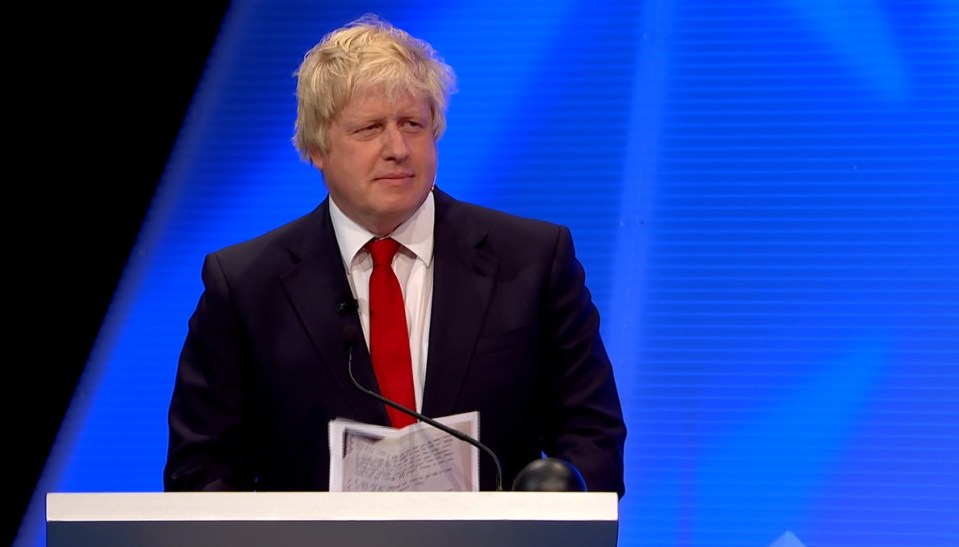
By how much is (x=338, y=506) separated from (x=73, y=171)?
6.58 ft

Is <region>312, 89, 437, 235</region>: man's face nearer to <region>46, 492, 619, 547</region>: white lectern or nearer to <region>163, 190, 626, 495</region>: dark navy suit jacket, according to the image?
<region>163, 190, 626, 495</region>: dark navy suit jacket

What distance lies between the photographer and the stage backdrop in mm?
2842

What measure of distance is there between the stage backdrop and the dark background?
6 centimetres

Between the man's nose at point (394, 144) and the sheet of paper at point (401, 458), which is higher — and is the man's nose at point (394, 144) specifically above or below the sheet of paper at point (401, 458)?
above

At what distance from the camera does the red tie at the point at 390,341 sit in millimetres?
2033

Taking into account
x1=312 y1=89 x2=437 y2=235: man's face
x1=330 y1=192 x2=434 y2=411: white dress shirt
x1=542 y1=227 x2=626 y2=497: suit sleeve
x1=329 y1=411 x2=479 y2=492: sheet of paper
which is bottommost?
x1=329 y1=411 x2=479 y2=492: sheet of paper

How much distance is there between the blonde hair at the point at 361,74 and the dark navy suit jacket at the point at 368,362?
0.18 metres

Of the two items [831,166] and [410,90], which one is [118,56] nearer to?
[410,90]

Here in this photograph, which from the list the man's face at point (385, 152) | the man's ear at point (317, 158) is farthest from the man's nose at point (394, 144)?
the man's ear at point (317, 158)

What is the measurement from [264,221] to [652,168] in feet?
2.95

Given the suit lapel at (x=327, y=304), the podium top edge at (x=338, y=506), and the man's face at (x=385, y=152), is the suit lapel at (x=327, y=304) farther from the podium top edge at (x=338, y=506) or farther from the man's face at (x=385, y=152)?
the podium top edge at (x=338, y=506)

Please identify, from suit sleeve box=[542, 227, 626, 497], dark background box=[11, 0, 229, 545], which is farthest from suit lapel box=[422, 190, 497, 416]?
dark background box=[11, 0, 229, 545]

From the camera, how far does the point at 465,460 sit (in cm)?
195

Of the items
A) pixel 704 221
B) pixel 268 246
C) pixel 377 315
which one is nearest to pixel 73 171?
pixel 268 246
